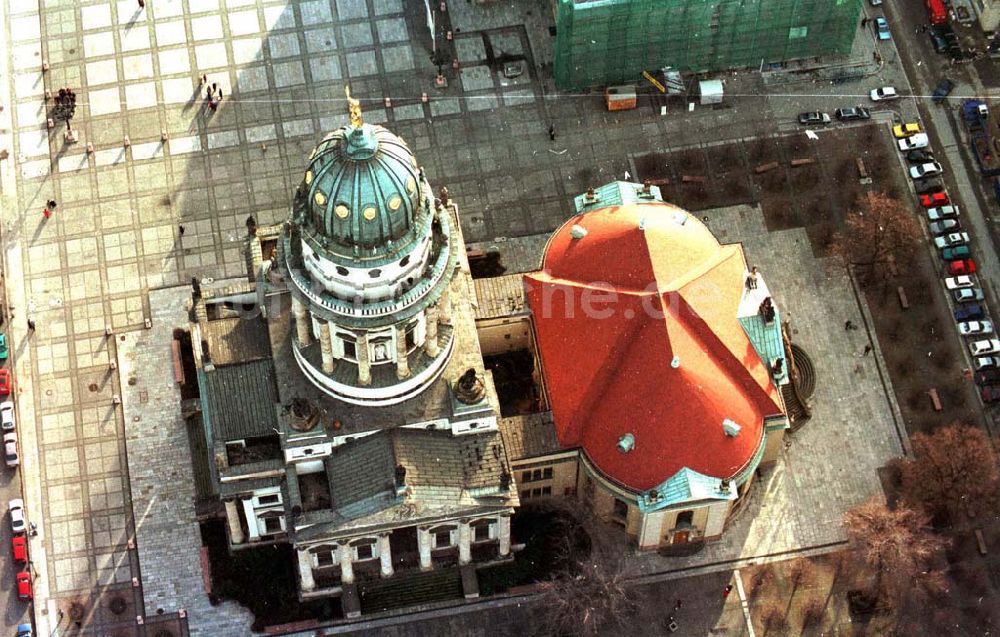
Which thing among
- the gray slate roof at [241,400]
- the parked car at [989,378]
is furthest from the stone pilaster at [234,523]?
the parked car at [989,378]

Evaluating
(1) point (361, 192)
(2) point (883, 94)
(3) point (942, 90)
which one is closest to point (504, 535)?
(1) point (361, 192)

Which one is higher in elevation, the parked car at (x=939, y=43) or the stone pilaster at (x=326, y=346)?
the parked car at (x=939, y=43)

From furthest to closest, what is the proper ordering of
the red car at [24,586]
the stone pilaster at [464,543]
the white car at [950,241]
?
the white car at [950,241], the red car at [24,586], the stone pilaster at [464,543]

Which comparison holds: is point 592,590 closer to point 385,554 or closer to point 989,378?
point 385,554

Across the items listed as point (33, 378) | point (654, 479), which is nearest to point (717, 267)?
point (654, 479)

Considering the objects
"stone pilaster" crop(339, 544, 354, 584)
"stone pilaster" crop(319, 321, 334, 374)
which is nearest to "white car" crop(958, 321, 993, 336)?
"stone pilaster" crop(339, 544, 354, 584)

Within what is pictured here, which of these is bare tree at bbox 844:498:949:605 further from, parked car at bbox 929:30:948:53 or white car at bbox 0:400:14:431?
white car at bbox 0:400:14:431

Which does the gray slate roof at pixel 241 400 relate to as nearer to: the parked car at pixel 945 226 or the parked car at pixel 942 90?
the parked car at pixel 945 226
